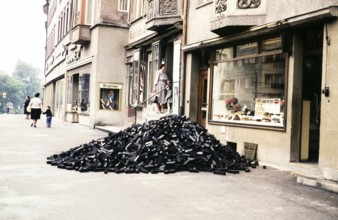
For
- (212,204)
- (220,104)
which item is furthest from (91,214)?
(220,104)

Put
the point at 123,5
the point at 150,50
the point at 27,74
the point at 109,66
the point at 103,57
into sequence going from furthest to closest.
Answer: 1. the point at 27,74
2. the point at 123,5
3. the point at 109,66
4. the point at 103,57
5. the point at 150,50

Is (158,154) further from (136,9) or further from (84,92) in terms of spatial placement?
(84,92)

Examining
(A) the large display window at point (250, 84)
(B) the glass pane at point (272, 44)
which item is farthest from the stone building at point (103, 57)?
(B) the glass pane at point (272, 44)

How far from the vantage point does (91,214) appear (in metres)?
5.30

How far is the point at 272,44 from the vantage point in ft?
37.8

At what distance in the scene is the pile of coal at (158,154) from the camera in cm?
903

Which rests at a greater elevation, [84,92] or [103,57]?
[103,57]

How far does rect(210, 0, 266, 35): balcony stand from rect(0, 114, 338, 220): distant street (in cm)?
433

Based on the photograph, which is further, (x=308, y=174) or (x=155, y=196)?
(x=308, y=174)

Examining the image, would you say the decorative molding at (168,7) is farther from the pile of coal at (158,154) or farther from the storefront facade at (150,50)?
the pile of coal at (158,154)

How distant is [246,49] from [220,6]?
4.78 ft

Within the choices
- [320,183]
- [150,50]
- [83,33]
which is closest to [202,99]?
[150,50]

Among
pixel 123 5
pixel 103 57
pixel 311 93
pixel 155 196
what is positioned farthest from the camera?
pixel 123 5

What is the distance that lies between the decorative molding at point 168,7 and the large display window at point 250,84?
3.43 m
